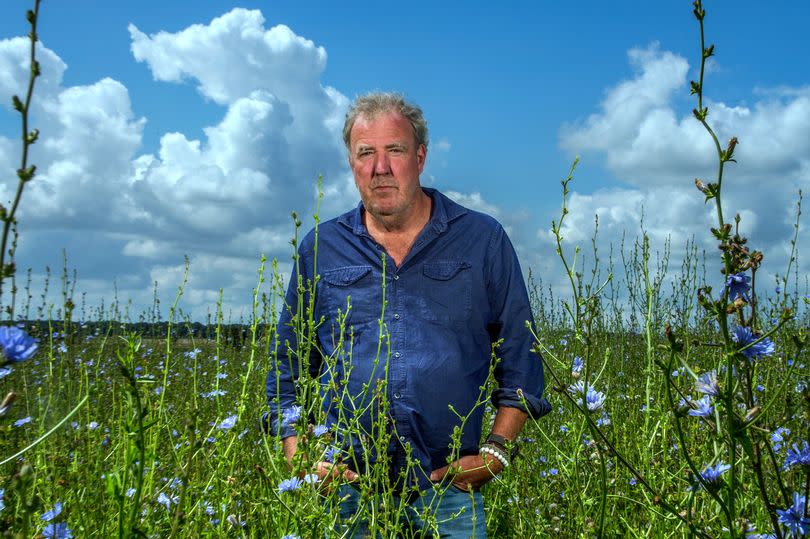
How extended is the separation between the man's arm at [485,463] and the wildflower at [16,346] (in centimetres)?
178

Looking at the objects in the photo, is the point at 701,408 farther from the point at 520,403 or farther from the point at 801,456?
the point at 520,403

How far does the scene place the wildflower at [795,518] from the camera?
133 cm

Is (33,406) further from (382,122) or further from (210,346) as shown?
(210,346)

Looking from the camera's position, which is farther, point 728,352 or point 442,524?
point 442,524

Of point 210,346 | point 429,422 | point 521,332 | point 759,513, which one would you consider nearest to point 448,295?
point 521,332

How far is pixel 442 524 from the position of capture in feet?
9.29

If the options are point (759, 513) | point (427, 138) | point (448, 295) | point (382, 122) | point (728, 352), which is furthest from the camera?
point (427, 138)

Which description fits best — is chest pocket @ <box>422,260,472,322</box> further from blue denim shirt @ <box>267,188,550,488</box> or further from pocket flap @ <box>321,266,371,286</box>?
Answer: pocket flap @ <box>321,266,371,286</box>

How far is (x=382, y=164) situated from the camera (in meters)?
3.16

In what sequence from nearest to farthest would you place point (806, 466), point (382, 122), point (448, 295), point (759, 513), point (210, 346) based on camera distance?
1. point (806, 466)
2. point (759, 513)
3. point (448, 295)
4. point (382, 122)
5. point (210, 346)

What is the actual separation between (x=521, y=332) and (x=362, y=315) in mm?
686

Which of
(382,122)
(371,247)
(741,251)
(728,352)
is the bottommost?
(728,352)

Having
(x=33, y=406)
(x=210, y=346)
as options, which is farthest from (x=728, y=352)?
(x=210, y=346)

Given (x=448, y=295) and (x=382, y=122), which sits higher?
(x=382, y=122)
